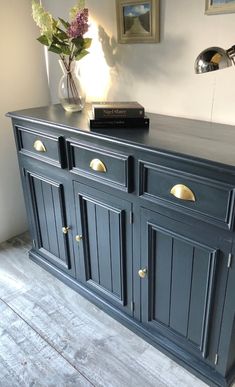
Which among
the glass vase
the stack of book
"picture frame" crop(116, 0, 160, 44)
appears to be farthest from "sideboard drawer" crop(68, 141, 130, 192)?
"picture frame" crop(116, 0, 160, 44)

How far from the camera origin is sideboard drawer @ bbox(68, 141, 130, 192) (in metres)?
1.29

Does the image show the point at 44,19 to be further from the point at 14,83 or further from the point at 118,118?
the point at 14,83

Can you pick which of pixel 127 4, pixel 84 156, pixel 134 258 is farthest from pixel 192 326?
pixel 127 4

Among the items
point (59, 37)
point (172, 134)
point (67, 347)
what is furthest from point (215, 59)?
point (67, 347)

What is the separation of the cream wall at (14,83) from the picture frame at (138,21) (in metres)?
0.74

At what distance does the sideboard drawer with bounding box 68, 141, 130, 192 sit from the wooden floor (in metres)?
0.77

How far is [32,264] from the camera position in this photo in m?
2.14

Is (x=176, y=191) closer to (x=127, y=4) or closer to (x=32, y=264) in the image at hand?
(x=127, y=4)

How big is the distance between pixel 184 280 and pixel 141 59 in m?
1.08

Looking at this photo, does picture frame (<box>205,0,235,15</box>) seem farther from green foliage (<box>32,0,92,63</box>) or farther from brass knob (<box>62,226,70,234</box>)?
brass knob (<box>62,226,70,234</box>)

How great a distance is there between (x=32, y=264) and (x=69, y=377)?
866 millimetres

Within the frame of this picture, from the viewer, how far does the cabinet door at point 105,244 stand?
143 cm

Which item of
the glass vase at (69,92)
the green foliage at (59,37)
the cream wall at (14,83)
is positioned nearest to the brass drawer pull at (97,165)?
the glass vase at (69,92)

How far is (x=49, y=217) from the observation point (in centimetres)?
185
